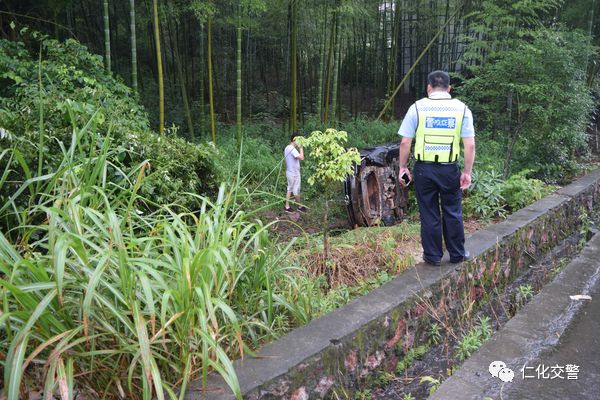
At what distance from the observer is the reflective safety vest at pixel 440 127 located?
313 cm

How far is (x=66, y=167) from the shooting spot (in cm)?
202

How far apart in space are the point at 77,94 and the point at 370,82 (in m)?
13.8

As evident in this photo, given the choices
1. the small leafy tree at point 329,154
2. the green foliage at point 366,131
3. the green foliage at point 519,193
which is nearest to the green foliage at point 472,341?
the small leafy tree at point 329,154

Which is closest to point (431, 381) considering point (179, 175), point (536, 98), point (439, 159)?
point (439, 159)

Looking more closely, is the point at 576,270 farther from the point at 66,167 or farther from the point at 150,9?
the point at 150,9

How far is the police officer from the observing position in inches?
124

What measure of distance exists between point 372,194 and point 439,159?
133 inches

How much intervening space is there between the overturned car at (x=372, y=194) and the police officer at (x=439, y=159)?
117 inches

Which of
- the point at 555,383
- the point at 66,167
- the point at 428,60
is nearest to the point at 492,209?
the point at 555,383

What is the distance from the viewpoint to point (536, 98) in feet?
20.7

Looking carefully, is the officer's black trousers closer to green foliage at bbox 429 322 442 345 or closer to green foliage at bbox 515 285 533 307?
green foliage at bbox 429 322 442 345

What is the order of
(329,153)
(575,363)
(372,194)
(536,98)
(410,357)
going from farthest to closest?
1. (372,194)
2. (536,98)
3. (329,153)
4. (410,357)
5. (575,363)

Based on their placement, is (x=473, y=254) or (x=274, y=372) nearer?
(x=274, y=372)

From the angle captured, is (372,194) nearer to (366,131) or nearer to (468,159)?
(468,159)
